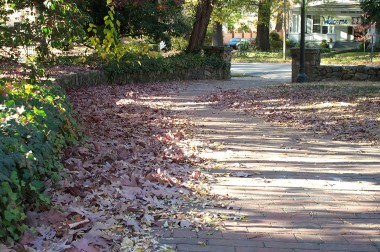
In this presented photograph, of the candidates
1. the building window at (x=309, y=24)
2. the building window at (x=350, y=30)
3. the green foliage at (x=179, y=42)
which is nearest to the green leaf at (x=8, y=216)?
the green foliage at (x=179, y=42)

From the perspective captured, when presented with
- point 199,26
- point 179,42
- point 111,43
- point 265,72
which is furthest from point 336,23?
point 111,43

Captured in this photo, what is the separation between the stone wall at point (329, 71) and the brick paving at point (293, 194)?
10371mm

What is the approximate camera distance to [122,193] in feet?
17.3

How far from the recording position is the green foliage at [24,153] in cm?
368

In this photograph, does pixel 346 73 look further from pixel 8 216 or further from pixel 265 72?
pixel 8 216

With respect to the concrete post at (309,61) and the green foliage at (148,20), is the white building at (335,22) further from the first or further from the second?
the concrete post at (309,61)

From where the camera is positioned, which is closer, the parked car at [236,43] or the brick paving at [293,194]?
the brick paving at [293,194]

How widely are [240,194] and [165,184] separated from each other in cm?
80

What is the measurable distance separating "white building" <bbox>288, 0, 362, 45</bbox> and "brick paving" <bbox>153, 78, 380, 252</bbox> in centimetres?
4348

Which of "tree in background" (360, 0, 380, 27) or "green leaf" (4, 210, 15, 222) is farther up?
"tree in background" (360, 0, 380, 27)

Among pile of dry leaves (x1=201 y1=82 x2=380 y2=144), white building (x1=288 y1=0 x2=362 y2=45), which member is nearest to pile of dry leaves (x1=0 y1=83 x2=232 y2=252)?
pile of dry leaves (x1=201 y1=82 x2=380 y2=144)

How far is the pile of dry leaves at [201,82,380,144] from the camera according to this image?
32.7 ft

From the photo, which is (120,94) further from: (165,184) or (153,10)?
(165,184)

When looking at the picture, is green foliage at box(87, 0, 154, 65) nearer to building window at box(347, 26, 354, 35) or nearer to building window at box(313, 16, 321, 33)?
building window at box(347, 26, 354, 35)
